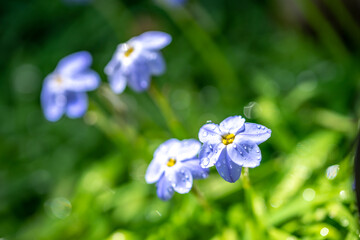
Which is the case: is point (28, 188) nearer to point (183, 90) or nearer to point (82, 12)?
point (183, 90)

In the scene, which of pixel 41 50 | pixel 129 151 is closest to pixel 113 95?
pixel 129 151

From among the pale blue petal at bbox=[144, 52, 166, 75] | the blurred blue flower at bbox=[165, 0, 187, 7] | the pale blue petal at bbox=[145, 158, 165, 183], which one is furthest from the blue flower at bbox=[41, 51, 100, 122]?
the blurred blue flower at bbox=[165, 0, 187, 7]

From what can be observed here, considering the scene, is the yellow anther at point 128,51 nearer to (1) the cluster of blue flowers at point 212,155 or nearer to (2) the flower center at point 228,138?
(1) the cluster of blue flowers at point 212,155

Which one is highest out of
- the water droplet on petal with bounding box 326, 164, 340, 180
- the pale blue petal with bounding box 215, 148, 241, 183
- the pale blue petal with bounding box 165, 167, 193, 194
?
the pale blue petal with bounding box 215, 148, 241, 183

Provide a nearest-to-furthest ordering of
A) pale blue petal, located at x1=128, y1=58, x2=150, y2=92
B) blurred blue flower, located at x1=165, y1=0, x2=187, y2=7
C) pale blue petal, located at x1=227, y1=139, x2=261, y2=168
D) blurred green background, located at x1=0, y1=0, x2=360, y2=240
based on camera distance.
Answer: pale blue petal, located at x1=227, y1=139, x2=261, y2=168
pale blue petal, located at x1=128, y1=58, x2=150, y2=92
blurred green background, located at x1=0, y1=0, x2=360, y2=240
blurred blue flower, located at x1=165, y1=0, x2=187, y2=7

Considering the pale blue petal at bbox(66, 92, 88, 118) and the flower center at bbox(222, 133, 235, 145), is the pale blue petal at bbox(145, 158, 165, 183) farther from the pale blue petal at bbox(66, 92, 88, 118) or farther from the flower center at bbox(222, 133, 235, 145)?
the pale blue petal at bbox(66, 92, 88, 118)

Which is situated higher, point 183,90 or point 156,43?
point 156,43

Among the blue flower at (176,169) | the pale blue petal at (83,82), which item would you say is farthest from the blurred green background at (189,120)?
the blue flower at (176,169)
